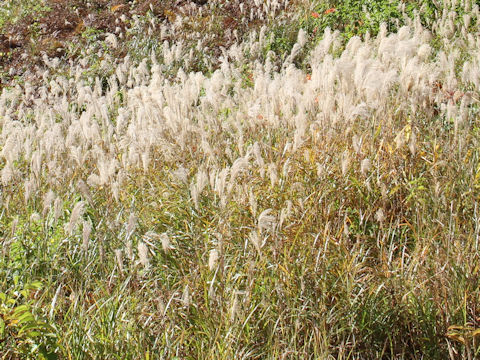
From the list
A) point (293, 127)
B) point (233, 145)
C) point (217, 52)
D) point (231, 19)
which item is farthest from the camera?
point (231, 19)

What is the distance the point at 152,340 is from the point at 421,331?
1.23 meters

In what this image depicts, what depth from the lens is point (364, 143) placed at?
377cm

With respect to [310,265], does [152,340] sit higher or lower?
lower

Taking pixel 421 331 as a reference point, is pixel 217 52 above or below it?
below

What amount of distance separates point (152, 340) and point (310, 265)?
84 cm

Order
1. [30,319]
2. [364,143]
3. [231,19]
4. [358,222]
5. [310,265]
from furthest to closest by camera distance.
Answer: [231,19] < [364,143] < [358,222] < [310,265] < [30,319]

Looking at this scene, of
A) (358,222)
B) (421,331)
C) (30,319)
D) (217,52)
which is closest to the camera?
(30,319)

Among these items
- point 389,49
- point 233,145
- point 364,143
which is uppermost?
point 389,49

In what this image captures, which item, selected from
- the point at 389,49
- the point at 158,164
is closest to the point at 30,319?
the point at 158,164

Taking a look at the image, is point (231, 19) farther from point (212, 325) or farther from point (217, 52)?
point (212, 325)

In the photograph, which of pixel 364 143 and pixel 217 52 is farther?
pixel 217 52

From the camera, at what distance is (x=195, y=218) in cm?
328

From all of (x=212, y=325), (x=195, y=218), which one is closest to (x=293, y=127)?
(x=195, y=218)

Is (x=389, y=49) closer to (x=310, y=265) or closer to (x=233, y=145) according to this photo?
(x=233, y=145)
